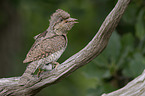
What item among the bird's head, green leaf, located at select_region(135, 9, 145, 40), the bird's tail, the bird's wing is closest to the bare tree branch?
the bird's tail

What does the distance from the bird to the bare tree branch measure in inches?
3.8

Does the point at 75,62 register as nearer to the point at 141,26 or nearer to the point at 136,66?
the point at 136,66

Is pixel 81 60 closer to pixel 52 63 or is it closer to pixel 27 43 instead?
pixel 52 63

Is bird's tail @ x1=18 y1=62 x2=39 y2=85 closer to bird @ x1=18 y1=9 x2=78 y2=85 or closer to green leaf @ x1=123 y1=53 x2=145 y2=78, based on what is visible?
bird @ x1=18 y1=9 x2=78 y2=85

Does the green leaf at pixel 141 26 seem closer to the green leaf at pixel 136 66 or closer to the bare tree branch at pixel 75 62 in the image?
the green leaf at pixel 136 66

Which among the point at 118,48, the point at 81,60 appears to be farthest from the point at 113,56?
the point at 81,60

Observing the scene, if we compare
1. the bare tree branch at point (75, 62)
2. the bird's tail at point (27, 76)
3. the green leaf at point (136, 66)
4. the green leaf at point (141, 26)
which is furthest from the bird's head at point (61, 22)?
the green leaf at point (141, 26)

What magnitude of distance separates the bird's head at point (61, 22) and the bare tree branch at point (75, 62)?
50cm

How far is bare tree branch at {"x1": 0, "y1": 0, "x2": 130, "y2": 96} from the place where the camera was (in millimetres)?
2445

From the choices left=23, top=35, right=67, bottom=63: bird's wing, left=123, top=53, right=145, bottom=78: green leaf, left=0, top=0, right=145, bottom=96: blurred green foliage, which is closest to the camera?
left=23, top=35, right=67, bottom=63: bird's wing

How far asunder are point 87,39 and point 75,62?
3.72 meters

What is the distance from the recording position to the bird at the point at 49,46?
2691 mm

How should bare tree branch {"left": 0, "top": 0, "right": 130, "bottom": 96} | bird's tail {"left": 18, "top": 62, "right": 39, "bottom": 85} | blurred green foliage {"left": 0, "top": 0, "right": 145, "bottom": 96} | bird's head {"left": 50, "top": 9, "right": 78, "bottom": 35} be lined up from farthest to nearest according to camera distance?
blurred green foliage {"left": 0, "top": 0, "right": 145, "bottom": 96}
bird's head {"left": 50, "top": 9, "right": 78, "bottom": 35}
bird's tail {"left": 18, "top": 62, "right": 39, "bottom": 85}
bare tree branch {"left": 0, "top": 0, "right": 130, "bottom": 96}

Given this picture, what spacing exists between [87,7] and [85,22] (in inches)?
32.9
